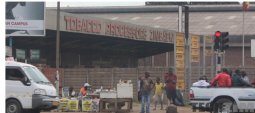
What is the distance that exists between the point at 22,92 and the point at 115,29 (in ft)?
75.4

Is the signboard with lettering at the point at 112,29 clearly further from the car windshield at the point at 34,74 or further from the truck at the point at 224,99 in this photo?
the truck at the point at 224,99

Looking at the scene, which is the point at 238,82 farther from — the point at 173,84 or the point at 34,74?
the point at 173,84

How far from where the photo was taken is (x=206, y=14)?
222 ft

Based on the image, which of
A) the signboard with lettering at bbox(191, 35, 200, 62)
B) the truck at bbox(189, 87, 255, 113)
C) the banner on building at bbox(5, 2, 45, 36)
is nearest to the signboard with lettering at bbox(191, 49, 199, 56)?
the signboard with lettering at bbox(191, 35, 200, 62)

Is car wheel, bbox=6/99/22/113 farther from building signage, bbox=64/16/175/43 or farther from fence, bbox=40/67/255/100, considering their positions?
building signage, bbox=64/16/175/43

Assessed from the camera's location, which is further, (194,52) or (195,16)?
(195,16)

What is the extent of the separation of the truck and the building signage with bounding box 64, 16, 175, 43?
17.7 meters

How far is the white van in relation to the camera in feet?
63.4

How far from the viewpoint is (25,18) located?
31.7 meters

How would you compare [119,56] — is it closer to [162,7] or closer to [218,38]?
[162,7]

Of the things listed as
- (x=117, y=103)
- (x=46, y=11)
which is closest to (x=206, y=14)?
(x=46, y=11)

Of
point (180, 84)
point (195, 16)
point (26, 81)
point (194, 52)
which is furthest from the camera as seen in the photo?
point (195, 16)

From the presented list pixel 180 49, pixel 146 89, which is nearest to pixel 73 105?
pixel 146 89

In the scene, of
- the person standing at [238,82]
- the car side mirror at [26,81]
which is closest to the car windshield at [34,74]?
the car side mirror at [26,81]
